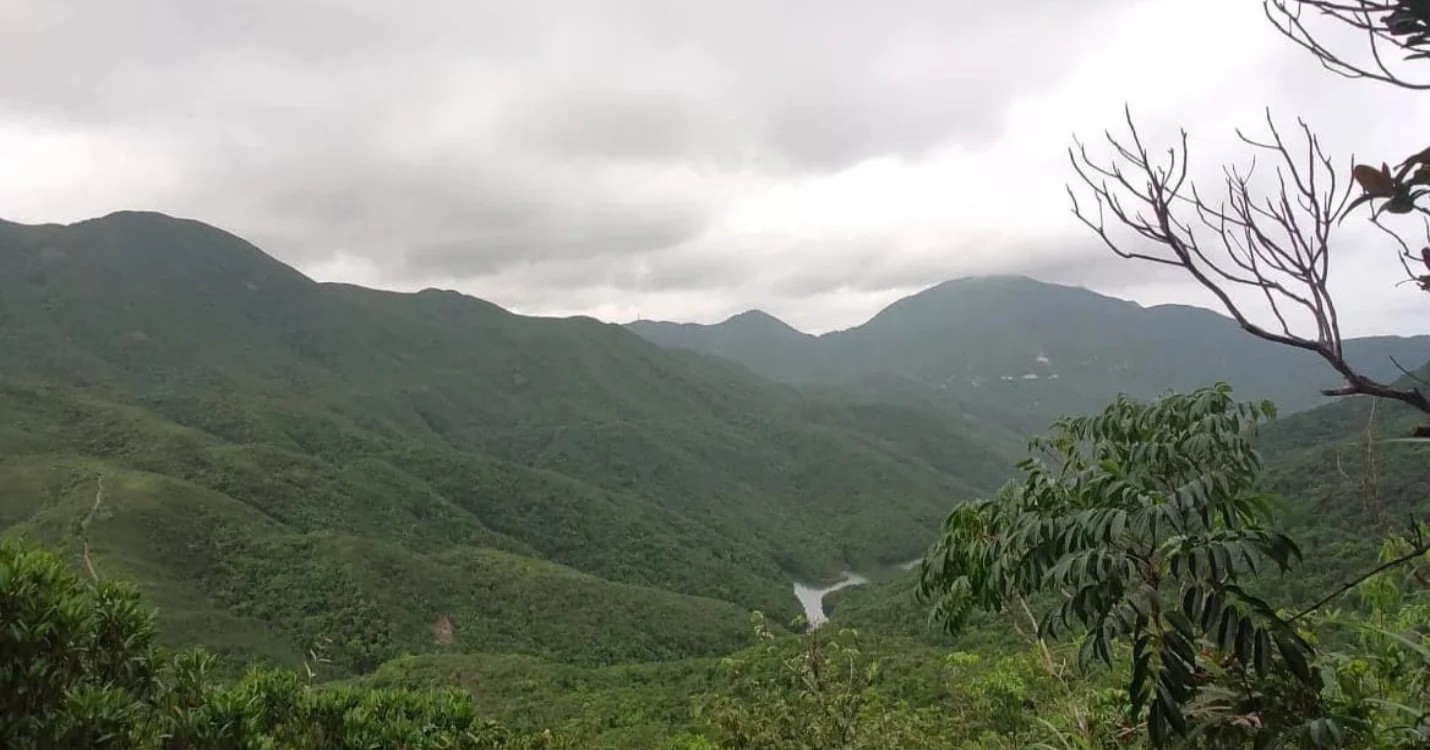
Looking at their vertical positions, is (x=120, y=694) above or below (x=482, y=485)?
above

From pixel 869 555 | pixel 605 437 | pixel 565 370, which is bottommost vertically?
pixel 869 555

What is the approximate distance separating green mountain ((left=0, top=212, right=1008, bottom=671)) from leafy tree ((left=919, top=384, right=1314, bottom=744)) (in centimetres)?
2845

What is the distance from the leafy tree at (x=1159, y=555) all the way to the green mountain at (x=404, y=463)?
28.5 metres

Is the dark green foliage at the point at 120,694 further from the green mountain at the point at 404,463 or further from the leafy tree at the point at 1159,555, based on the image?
the green mountain at the point at 404,463

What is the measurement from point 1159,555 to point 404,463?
91.5 meters

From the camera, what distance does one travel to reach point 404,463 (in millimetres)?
86312

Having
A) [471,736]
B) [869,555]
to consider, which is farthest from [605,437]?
[471,736]

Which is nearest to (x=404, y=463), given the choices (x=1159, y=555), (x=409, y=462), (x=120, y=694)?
(x=409, y=462)

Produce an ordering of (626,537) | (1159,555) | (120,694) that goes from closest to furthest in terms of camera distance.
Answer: (1159,555) → (120,694) → (626,537)

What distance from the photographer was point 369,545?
54.6 meters

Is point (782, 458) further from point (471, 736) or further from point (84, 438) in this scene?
point (471, 736)

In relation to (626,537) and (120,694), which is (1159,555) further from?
(626,537)

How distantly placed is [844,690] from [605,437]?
11696 cm

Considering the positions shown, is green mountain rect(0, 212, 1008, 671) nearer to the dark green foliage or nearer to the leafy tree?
the dark green foliage
